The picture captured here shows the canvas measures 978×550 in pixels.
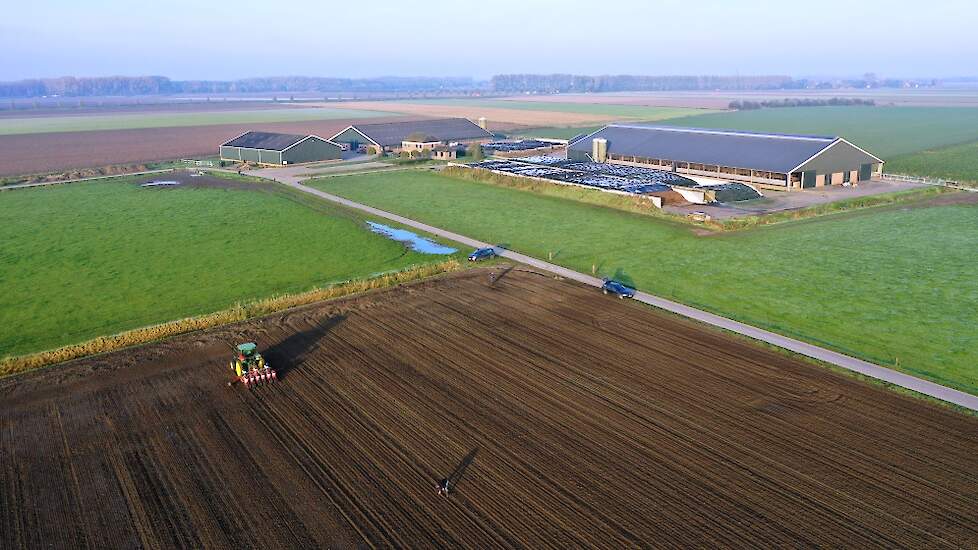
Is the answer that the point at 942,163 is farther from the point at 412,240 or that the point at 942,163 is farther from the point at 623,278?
the point at 412,240

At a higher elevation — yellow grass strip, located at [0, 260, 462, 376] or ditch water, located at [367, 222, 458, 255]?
ditch water, located at [367, 222, 458, 255]

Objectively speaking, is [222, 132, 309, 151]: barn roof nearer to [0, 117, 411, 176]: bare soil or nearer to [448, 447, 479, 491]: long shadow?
[0, 117, 411, 176]: bare soil

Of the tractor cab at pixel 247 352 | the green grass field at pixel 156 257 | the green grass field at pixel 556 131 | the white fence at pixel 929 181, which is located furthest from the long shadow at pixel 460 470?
the green grass field at pixel 556 131

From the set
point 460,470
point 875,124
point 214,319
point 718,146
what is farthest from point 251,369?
point 875,124

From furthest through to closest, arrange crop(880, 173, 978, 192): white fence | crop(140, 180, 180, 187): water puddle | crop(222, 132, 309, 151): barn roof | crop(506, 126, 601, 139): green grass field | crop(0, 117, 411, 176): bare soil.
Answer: crop(506, 126, 601, 139): green grass field
crop(0, 117, 411, 176): bare soil
crop(222, 132, 309, 151): barn roof
crop(140, 180, 180, 187): water puddle
crop(880, 173, 978, 192): white fence

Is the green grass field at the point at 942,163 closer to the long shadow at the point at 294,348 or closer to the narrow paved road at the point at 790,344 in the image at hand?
the narrow paved road at the point at 790,344

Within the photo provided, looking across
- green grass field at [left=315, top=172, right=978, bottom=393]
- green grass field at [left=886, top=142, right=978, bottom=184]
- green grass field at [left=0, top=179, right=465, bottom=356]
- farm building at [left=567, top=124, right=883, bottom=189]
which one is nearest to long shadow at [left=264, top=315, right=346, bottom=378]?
green grass field at [left=0, top=179, right=465, bottom=356]
